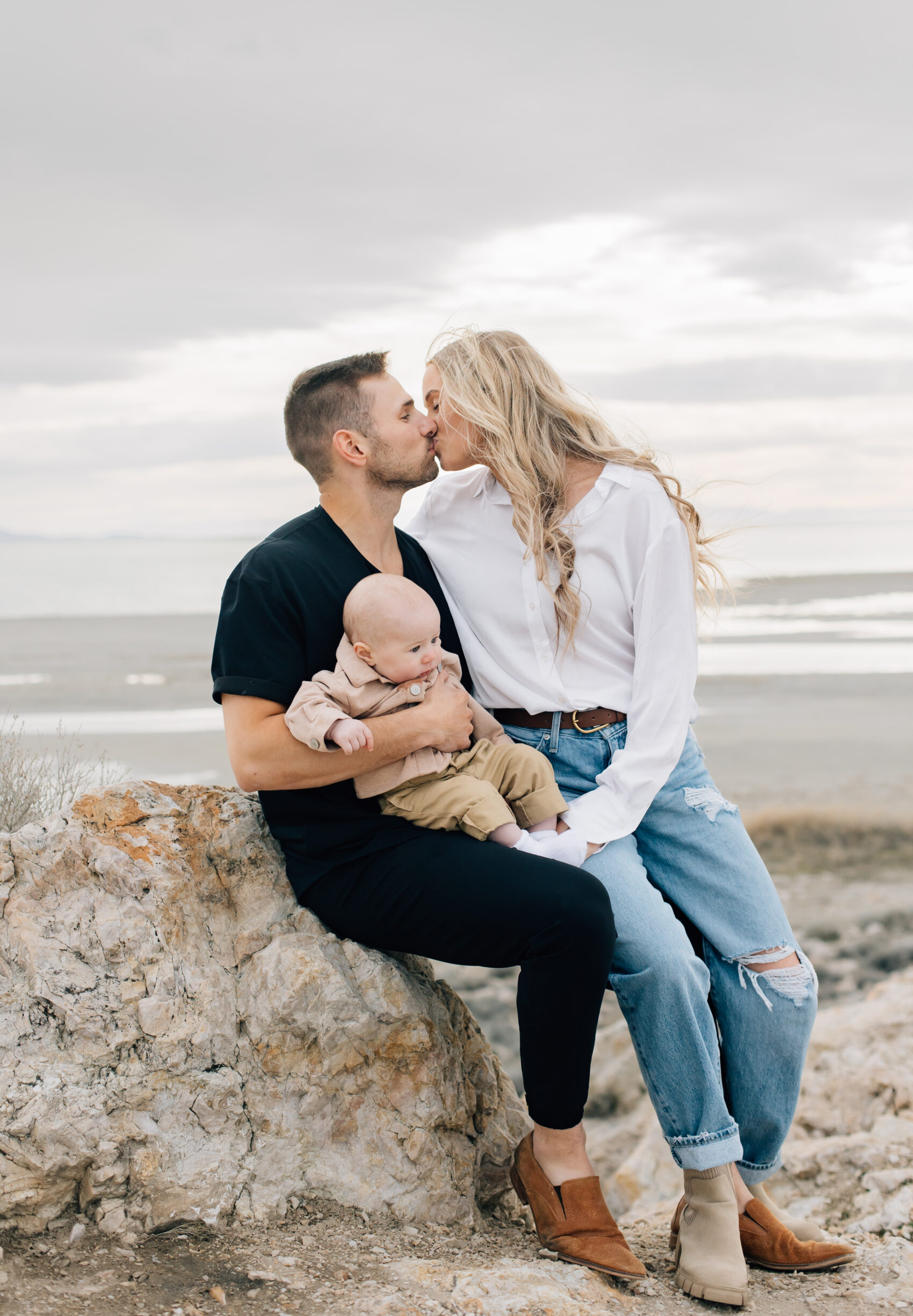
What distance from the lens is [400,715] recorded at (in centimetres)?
304

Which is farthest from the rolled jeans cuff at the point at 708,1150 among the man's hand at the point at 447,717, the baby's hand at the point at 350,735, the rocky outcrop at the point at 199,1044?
the baby's hand at the point at 350,735

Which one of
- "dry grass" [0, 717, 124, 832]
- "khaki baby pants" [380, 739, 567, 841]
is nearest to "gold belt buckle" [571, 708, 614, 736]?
"khaki baby pants" [380, 739, 567, 841]

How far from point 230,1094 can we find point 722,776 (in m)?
10.5

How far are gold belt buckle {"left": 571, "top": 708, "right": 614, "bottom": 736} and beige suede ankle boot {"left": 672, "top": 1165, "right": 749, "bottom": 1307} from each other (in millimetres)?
1337

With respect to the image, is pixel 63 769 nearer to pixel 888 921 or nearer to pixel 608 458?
pixel 608 458

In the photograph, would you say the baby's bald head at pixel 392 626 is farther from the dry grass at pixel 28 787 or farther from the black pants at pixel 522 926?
the dry grass at pixel 28 787

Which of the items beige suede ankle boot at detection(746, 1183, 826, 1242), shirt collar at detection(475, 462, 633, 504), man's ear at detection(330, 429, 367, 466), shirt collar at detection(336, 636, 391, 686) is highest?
man's ear at detection(330, 429, 367, 466)

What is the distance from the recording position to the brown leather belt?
341 cm

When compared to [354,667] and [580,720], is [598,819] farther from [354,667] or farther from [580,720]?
[354,667]

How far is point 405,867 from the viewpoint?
296cm

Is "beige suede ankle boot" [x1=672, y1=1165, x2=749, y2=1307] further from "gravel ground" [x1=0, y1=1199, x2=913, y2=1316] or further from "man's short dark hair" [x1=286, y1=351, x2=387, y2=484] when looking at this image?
"man's short dark hair" [x1=286, y1=351, x2=387, y2=484]

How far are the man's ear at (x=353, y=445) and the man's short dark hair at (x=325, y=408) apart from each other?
2 cm

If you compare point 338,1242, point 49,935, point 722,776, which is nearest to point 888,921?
point 722,776

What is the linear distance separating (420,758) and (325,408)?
4.20 feet
